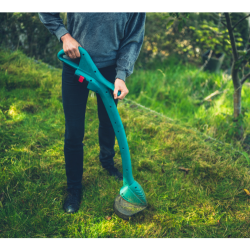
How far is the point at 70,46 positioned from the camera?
1373mm

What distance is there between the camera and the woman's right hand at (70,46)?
1.38 m

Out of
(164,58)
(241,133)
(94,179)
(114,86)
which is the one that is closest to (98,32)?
(114,86)

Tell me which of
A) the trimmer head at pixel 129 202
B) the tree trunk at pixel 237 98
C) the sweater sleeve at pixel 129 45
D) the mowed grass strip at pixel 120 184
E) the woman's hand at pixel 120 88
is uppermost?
the sweater sleeve at pixel 129 45

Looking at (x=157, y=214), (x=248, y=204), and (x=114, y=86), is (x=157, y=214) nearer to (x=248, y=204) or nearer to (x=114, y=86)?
(x=248, y=204)

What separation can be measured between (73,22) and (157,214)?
1.57 metres

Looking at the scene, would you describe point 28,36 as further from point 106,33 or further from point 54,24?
point 106,33

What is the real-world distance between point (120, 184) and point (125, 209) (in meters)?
0.32

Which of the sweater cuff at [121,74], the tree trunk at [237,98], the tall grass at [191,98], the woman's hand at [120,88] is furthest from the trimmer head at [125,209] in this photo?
the tree trunk at [237,98]

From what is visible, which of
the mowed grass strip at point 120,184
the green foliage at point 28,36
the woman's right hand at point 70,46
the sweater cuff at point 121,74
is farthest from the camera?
the green foliage at point 28,36

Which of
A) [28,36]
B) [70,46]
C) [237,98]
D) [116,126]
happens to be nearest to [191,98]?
[237,98]

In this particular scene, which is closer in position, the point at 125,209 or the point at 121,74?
the point at 121,74

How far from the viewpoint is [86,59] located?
1421 millimetres

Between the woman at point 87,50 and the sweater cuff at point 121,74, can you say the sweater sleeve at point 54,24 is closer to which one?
the woman at point 87,50

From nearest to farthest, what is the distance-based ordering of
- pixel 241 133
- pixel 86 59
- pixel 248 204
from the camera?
pixel 86 59
pixel 248 204
pixel 241 133
